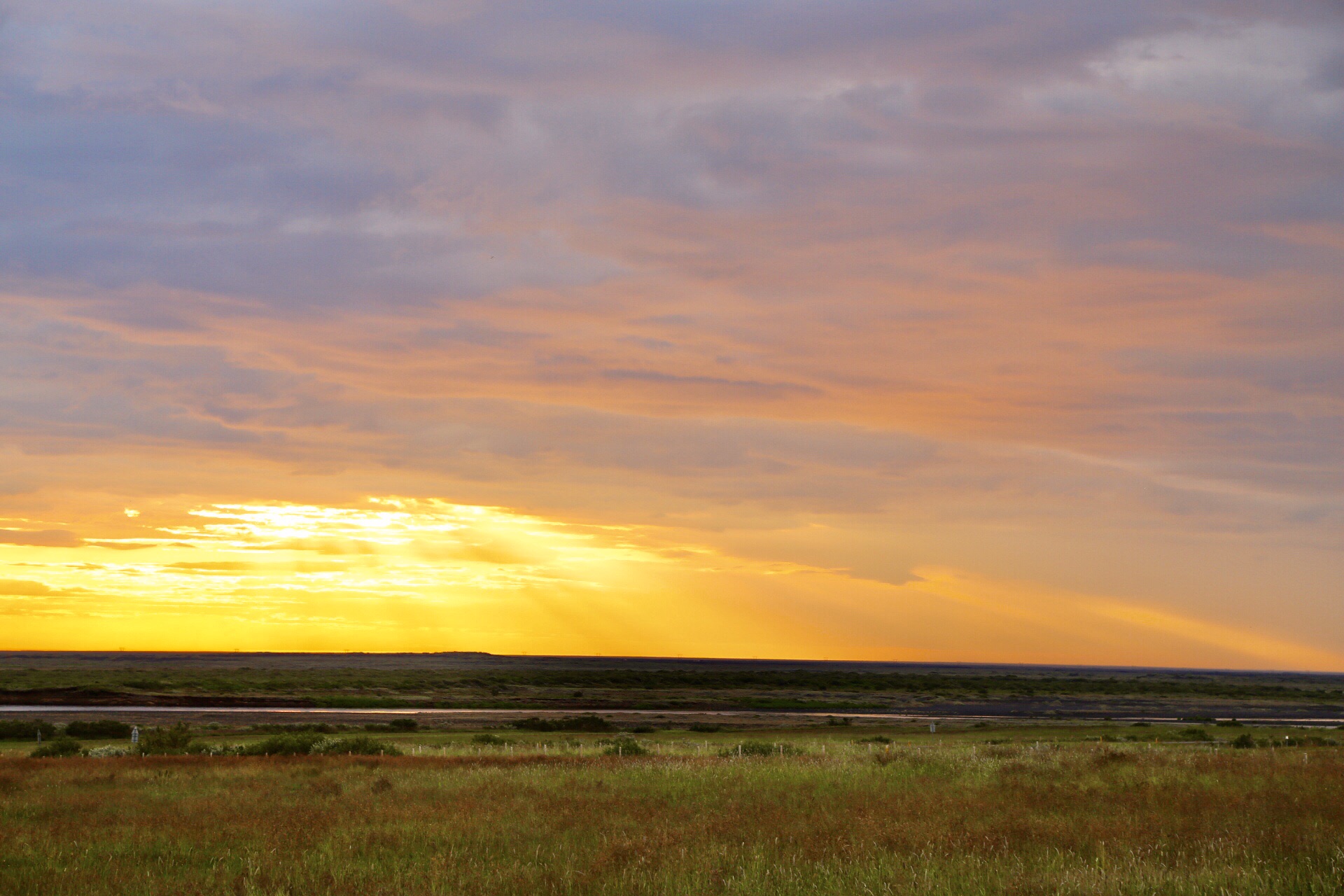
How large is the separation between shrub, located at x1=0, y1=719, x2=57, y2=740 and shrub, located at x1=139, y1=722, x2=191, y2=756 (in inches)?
658

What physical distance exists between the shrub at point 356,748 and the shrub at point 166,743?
5.27m

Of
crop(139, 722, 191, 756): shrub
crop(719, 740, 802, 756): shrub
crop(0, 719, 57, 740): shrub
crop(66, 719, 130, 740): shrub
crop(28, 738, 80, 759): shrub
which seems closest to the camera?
crop(28, 738, 80, 759): shrub

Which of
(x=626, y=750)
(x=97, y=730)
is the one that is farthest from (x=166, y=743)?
(x=97, y=730)

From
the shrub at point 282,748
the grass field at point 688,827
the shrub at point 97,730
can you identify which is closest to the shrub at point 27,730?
the shrub at point 97,730

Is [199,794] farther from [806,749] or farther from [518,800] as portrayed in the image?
[806,749]

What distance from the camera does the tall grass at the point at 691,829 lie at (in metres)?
11.8

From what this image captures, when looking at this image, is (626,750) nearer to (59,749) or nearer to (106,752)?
(106,752)

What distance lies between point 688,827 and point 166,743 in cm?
3212

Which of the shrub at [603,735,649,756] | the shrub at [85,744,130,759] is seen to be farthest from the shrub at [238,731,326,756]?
the shrub at [603,735,649,756]

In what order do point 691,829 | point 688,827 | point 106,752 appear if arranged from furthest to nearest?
1. point 106,752
2. point 688,827
3. point 691,829

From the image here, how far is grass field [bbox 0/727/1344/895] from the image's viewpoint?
1188 cm

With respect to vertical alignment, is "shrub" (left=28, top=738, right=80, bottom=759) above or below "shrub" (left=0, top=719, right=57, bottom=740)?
above

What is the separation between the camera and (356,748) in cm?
3931

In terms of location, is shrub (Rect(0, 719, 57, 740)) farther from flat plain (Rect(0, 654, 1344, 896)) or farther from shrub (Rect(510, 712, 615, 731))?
shrub (Rect(510, 712, 615, 731))
